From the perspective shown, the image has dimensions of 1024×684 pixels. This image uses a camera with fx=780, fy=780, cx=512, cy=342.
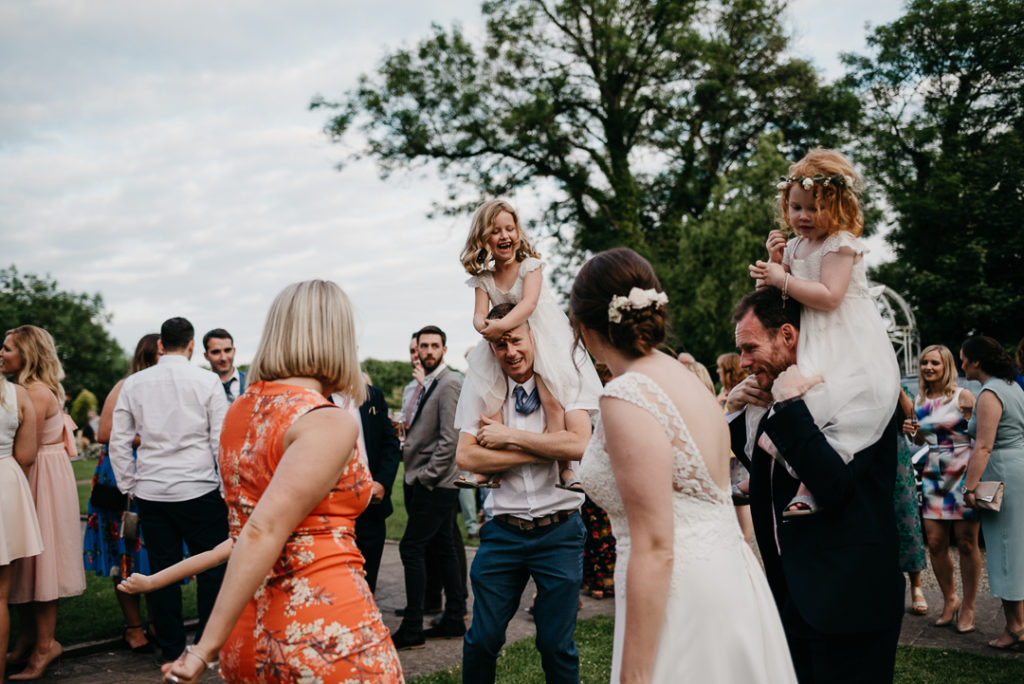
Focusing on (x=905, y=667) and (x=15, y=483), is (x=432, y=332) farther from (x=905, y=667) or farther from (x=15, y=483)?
(x=905, y=667)

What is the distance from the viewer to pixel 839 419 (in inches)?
110

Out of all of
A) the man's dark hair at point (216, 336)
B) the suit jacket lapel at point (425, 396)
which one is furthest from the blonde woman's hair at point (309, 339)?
the man's dark hair at point (216, 336)

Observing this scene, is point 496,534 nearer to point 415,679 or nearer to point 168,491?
point 415,679

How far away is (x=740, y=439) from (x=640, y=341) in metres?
1.22

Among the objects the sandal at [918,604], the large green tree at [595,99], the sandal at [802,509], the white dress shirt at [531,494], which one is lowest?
the sandal at [918,604]

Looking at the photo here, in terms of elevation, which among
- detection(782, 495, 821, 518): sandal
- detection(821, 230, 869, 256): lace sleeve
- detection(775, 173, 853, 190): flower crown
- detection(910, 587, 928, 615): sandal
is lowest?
detection(910, 587, 928, 615): sandal

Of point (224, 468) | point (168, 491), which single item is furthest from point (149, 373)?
point (224, 468)

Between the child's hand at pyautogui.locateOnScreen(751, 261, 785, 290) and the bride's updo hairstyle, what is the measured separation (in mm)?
647

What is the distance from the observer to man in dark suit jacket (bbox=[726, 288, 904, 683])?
272 cm

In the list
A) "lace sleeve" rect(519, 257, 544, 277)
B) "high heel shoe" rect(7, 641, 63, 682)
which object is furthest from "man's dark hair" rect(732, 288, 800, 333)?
"high heel shoe" rect(7, 641, 63, 682)

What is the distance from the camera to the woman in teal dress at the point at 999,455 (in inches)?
255

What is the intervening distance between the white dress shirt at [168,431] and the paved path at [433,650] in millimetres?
1384

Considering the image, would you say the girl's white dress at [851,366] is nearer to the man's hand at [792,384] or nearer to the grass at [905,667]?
the man's hand at [792,384]

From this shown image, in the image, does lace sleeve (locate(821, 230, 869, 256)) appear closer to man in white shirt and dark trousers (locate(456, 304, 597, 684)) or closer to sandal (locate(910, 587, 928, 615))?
man in white shirt and dark trousers (locate(456, 304, 597, 684))
